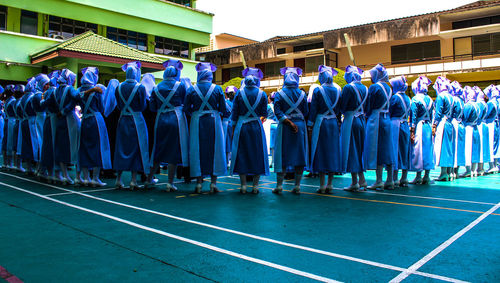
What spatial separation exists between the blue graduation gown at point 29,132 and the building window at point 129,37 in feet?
59.1

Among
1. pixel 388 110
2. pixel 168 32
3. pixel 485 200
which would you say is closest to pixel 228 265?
pixel 485 200

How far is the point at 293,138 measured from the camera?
686 centimetres

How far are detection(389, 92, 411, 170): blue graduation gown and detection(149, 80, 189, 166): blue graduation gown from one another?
140 inches

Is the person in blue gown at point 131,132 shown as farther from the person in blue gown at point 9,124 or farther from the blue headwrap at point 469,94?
the blue headwrap at point 469,94

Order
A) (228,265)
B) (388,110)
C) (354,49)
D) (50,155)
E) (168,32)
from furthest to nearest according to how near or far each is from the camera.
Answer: (354,49), (168,32), (50,155), (388,110), (228,265)

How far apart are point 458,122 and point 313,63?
2810 cm

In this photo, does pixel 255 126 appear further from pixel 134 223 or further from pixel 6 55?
pixel 6 55

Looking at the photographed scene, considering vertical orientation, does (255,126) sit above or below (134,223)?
above

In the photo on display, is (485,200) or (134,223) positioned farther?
(485,200)

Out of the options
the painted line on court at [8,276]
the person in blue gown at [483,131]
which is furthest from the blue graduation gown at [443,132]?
the painted line on court at [8,276]

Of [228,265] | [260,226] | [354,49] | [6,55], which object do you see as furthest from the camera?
[354,49]

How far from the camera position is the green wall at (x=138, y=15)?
23272 millimetres

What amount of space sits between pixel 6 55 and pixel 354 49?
80.2 ft

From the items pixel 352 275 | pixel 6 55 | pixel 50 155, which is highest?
pixel 6 55
